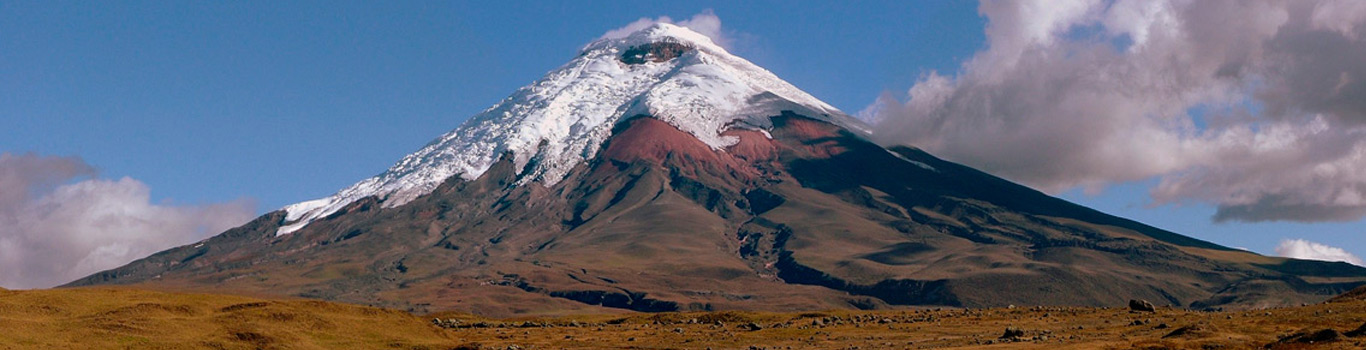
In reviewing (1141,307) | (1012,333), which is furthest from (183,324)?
(1141,307)

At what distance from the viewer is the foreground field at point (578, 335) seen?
71.3 metres

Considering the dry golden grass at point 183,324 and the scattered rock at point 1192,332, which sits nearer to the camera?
the dry golden grass at point 183,324

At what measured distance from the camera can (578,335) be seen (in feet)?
356

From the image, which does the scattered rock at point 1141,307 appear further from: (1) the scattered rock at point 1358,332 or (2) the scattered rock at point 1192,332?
(1) the scattered rock at point 1358,332

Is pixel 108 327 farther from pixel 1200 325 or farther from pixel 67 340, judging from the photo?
pixel 1200 325

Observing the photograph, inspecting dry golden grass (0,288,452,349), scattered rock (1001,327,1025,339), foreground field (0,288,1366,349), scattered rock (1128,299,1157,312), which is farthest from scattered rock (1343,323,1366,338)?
dry golden grass (0,288,452,349)

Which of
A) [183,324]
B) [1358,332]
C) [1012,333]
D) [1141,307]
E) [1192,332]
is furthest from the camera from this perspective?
[1141,307]

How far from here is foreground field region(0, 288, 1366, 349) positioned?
71312 mm

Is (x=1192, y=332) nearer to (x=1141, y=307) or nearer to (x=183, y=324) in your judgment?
(x=1141, y=307)

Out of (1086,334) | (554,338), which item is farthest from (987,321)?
(554,338)

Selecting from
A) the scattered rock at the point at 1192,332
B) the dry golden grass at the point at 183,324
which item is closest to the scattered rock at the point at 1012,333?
the scattered rock at the point at 1192,332

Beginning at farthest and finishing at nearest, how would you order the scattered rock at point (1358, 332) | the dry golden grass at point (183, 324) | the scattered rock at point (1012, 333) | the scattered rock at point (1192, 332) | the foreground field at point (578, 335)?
the scattered rock at point (1012, 333) < the scattered rock at point (1192, 332) < the foreground field at point (578, 335) < the dry golden grass at point (183, 324) < the scattered rock at point (1358, 332)

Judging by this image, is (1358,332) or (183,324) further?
(183,324)

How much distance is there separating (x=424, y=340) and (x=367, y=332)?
478 cm
